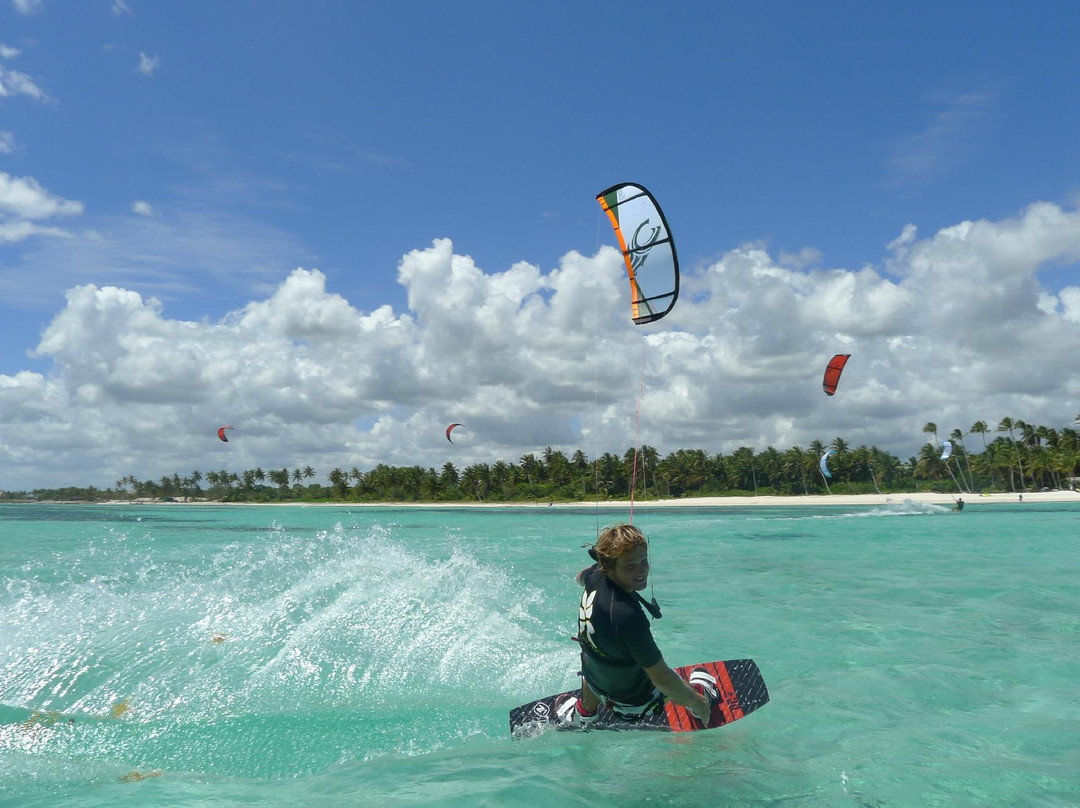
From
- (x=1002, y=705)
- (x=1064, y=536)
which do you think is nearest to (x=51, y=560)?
(x=1002, y=705)

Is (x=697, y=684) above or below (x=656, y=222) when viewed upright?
below

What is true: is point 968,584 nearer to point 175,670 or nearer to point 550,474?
point 175,670

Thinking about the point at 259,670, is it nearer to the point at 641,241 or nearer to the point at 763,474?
the point at 641,241

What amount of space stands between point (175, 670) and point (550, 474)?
4808 inches

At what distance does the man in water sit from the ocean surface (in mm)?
377

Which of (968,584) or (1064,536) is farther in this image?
(1064,536)

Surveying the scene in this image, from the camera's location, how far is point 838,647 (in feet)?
29.1

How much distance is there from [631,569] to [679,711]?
159 cm

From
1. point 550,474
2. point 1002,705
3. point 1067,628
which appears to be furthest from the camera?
point 550,474

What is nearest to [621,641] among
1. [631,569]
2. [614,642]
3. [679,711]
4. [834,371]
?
[614,642]

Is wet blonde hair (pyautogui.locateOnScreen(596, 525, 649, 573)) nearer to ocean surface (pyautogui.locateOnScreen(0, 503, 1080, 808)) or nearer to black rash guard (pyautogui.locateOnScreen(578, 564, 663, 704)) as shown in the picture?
A: black rash guard (pyautogui.locateOnScreen(578, 564, 663, 704))

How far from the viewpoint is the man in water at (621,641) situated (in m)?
4.09

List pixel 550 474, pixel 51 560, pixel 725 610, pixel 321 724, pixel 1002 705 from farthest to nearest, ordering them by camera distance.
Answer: pixel 550 474, pixel 51 560, pixel 725 610, pixel 1002 705, pixel 321 724

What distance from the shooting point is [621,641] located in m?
4.19
